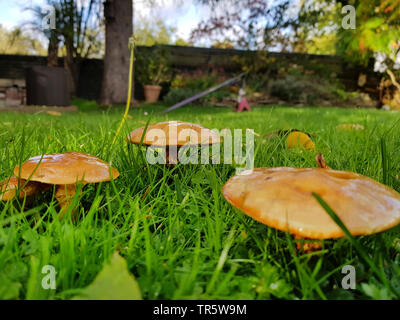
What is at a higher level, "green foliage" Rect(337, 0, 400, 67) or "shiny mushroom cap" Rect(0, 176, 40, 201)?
"green foliage" Rect(337, 0, 400, 67)

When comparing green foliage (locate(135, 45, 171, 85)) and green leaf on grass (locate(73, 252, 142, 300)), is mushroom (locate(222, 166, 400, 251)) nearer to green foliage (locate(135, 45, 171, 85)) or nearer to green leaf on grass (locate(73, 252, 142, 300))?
green leaf on grass (locate(73, 252, 142, 300))

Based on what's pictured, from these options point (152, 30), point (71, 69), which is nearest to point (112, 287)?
point (71, 69)

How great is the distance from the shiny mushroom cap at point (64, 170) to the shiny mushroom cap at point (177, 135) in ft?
1.02

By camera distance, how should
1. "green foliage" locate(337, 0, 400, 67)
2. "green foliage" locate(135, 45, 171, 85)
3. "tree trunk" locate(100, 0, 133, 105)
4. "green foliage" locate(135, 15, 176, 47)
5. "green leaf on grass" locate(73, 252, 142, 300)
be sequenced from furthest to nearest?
"green foliage" locate(135, 15, 176, 47), "green foliage" locate(135, 45, 171, 85), "green foliage" locate(337, 0, 400, 67), "tree trunk" locate(100, 0, 133, 105), "green leaf on grass" locate(73, 252, 142, 300)

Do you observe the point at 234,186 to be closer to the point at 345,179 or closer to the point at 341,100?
the point at 345,179

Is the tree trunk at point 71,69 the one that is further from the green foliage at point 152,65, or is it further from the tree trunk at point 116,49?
the tree trunk at point 116,49

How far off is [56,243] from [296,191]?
0.66 m

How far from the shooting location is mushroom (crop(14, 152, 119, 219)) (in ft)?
3.08

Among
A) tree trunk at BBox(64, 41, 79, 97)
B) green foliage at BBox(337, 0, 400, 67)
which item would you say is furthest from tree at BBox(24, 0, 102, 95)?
green foliage at BBox(337, 0, 400, 67)

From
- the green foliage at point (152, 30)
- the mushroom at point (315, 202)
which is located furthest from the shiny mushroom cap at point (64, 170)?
the green foliage at point (152, 30)

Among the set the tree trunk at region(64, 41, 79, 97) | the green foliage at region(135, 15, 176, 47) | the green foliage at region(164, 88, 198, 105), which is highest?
the green foliage at region(135, 15, 176, 47)

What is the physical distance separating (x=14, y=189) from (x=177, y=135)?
628 mm

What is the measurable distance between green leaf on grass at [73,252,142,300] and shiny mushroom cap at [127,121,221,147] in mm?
713

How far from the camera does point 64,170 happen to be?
37.7 inches
